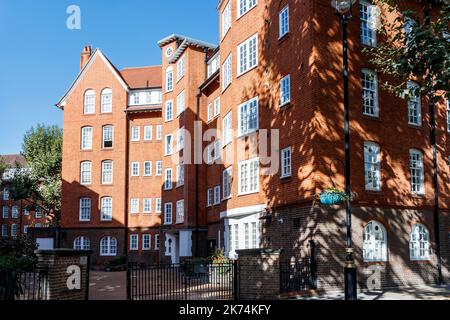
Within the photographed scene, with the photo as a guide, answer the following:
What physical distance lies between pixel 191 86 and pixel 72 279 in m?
25.6

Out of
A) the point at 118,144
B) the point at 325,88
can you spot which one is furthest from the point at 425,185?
the point at 118,144

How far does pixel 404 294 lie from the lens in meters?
18.0

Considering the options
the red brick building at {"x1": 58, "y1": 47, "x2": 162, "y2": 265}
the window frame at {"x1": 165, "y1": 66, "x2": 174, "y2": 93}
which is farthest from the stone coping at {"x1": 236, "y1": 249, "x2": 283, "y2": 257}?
the red brick building at {"x1": 58, "y1": 47, "x2": 162, "y2": 265}

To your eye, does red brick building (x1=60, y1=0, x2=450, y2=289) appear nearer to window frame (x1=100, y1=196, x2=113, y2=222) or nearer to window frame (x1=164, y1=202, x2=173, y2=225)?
window frame (x1=164, y1=202, x2=173, y2=225)

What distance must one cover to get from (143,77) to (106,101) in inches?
225

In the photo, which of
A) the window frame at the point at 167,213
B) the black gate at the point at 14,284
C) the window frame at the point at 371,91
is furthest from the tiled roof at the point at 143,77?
the black gate at the point at 14,284

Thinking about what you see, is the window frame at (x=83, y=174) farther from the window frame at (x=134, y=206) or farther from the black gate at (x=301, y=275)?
the black gate at (x=301, y=275)

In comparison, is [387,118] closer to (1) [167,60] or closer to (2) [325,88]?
(2) [325,88]

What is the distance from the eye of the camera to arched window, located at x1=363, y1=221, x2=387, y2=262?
20.6m

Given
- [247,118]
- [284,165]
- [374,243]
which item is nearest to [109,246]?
[247,118]

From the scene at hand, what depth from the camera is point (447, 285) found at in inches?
856

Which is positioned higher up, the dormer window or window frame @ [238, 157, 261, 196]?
the dormer window

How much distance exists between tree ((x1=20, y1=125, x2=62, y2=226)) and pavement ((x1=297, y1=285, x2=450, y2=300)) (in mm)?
38854
